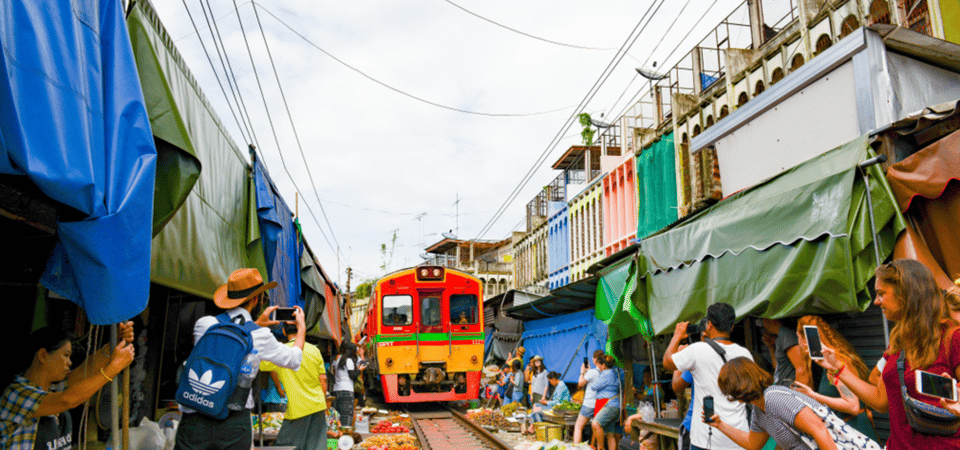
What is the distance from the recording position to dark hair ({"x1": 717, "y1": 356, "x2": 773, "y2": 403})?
314 centimetres

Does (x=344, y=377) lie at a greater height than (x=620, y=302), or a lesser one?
lesser

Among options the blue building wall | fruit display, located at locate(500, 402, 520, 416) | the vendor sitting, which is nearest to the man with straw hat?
the vendor sitting

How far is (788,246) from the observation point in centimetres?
475

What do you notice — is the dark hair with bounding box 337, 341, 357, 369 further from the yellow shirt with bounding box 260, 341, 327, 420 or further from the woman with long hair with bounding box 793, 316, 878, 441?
the woman with long hair with bounding box 793, 316, 878, 441

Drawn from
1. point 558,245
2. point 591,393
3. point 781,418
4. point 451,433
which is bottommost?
point 451,433

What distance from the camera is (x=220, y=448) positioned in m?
3.47

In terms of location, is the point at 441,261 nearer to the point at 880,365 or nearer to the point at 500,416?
the point at 500,416

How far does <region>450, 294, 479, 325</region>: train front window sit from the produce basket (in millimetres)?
5305

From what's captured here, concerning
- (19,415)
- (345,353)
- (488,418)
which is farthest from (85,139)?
(488,418)

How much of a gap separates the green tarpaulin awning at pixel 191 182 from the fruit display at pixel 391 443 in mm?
3946

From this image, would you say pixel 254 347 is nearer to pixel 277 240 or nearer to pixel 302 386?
pixel 302 386

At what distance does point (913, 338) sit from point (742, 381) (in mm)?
859

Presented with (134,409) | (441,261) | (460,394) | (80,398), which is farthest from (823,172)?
(441,261)

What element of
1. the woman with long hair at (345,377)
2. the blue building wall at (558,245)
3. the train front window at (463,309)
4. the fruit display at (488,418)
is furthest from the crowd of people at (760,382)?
the blue building wall at (558,245)
